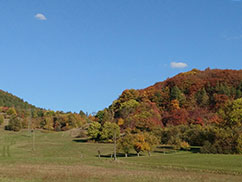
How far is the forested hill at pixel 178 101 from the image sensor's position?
12925cm

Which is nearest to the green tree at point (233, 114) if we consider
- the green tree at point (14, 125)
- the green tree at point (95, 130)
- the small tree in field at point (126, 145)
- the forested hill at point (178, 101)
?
the small tree in field at point (126, 145)

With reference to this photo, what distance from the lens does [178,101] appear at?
15075 cm

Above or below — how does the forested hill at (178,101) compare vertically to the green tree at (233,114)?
above

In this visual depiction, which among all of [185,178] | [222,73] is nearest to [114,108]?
[222,73]

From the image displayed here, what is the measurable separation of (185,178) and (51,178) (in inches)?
562

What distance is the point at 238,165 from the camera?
151ft

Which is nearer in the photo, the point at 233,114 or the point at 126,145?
the point at 126,145

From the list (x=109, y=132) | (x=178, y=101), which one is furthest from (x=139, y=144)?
(x=178, y=101)

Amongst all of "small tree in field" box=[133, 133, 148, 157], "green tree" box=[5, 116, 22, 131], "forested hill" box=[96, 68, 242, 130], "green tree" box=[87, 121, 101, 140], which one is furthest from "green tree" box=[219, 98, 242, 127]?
"green tree" box=[5, 116, 22, 131]

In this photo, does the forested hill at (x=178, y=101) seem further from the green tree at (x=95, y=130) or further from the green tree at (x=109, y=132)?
the green tree at (x=109, y=132)

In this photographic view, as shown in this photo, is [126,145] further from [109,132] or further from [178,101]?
[178,101]

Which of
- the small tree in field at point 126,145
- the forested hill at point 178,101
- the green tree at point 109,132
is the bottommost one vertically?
the small tree in field at point 126,145

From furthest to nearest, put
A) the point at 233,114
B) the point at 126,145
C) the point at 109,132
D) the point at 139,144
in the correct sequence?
the point at 109,132, the point at 233,114, the point at 126,145, the point at 139,144

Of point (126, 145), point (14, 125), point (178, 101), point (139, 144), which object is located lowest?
point (126, 145)
